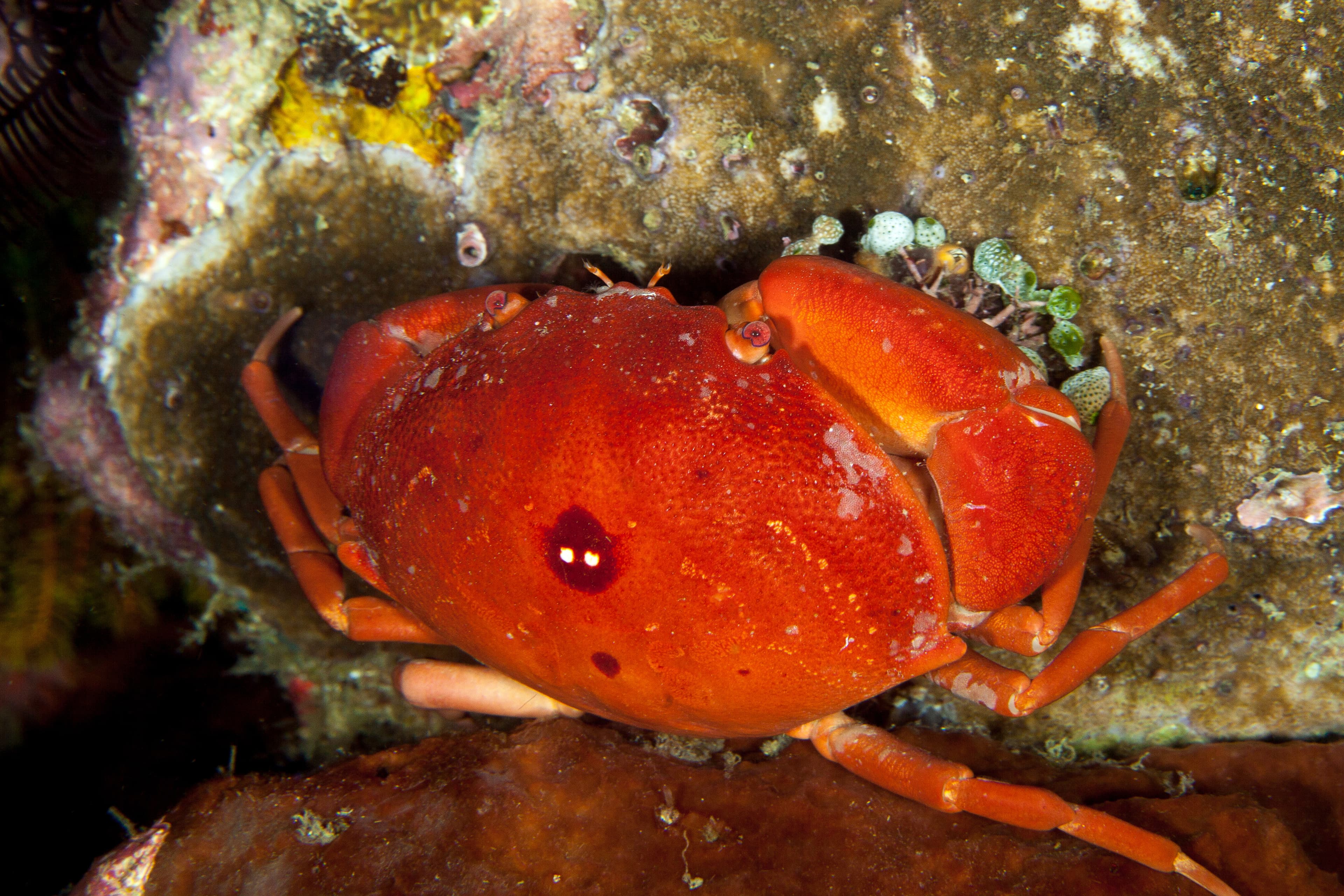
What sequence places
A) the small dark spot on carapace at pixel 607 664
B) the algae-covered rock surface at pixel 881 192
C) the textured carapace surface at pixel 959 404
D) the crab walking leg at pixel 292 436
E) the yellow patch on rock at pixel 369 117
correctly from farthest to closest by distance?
the crab walking leg at pixel 292 436, the yellow patch on rock at pixel 369 117, the algae-covered rock surface at pixel 881 192, the small dark spot on carapace at pixel 607 664, the textured carapace surface at pixel 959 404

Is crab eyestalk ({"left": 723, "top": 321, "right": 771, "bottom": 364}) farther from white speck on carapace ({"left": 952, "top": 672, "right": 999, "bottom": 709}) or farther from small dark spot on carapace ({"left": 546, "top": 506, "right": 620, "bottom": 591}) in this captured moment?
white speck on carapace ({"left": 952, "top": 672, "right": 999, "bottom": 709})

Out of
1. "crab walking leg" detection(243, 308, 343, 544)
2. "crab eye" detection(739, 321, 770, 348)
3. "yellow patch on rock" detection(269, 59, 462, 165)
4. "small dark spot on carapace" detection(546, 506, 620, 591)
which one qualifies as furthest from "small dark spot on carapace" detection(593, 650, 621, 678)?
"yellow patch on rock" detection(269, 59, 462, 165)

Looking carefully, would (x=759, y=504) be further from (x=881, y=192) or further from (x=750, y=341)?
(x=881, y=192)

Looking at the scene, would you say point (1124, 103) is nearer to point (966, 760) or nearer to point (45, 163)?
point (966, 760)

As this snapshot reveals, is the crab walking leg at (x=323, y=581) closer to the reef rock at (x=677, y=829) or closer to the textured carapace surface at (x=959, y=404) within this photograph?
the reef rock at (x=677, y=829)

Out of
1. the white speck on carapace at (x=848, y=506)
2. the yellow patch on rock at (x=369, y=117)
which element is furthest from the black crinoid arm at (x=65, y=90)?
the white speck on carapace at (x=848, y=506)

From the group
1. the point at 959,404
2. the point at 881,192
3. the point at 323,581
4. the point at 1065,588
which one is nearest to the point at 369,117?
the point at 323,581
